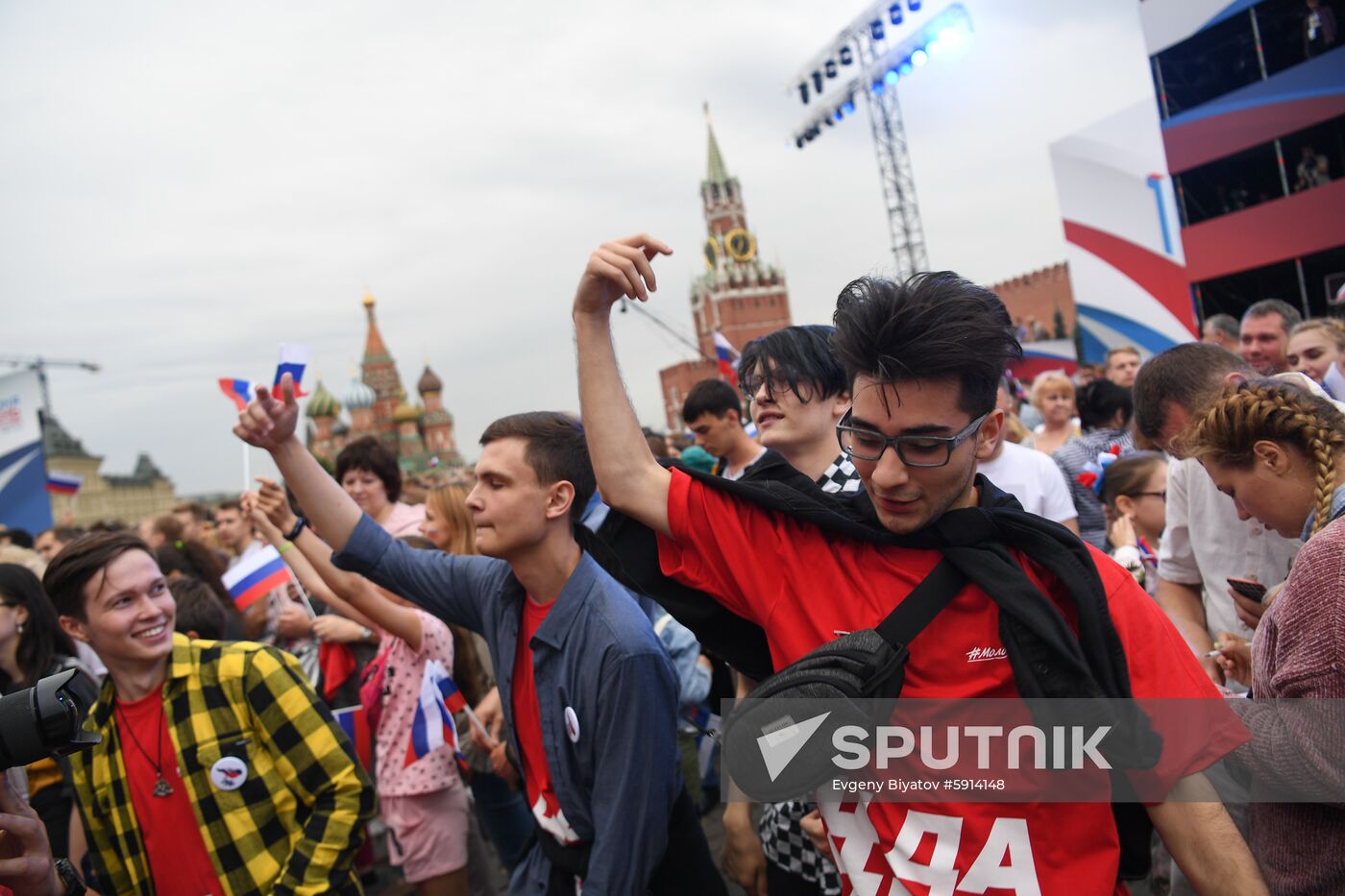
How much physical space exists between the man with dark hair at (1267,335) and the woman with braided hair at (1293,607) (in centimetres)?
342

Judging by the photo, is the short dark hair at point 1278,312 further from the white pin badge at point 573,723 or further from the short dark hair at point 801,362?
the white pin badge at point 573,723

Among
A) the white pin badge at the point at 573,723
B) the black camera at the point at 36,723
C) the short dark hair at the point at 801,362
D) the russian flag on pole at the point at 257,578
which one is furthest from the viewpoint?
the russian flag on pole at the point at 257,578

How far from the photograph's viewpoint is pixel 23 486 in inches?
526

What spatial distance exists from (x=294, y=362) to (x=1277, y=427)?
2.77m

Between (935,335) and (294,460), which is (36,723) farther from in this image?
(935,335)

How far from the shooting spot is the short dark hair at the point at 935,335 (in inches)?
59.9

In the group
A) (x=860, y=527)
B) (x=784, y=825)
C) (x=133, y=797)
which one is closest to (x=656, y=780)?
(x=784, y=825)

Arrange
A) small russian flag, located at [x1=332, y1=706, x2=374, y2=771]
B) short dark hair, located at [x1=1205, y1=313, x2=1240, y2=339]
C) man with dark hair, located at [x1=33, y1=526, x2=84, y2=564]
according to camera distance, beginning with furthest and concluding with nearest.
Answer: man with dark hair, located at [x1=33, y1=526, x2=84, y2=564], short dark hair, located at [x1=1205, y1=313, x2=1240, y2=339], small russian flag, located at [x1=332, y1=706, x2=374, y2=771]

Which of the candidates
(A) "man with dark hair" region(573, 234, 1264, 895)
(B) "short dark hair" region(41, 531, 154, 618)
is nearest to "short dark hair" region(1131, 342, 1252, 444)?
(A) "man with dark hair" region(573, 234, 1264, 895)

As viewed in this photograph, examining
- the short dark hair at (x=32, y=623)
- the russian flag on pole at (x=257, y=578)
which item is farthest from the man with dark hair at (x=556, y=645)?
the russian flag on pole at (x=257, y=578)

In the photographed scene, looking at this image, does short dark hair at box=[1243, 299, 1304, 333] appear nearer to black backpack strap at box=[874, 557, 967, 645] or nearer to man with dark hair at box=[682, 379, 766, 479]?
man with dark hair at box=[682, 379, 766, 479]

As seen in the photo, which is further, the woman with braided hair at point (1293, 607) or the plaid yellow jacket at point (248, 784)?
the plaid yellow jacket at point (248, 784)

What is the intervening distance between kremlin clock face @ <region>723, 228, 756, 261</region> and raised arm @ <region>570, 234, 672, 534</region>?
94192 millimetres

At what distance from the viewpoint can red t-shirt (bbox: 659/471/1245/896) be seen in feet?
4.83
